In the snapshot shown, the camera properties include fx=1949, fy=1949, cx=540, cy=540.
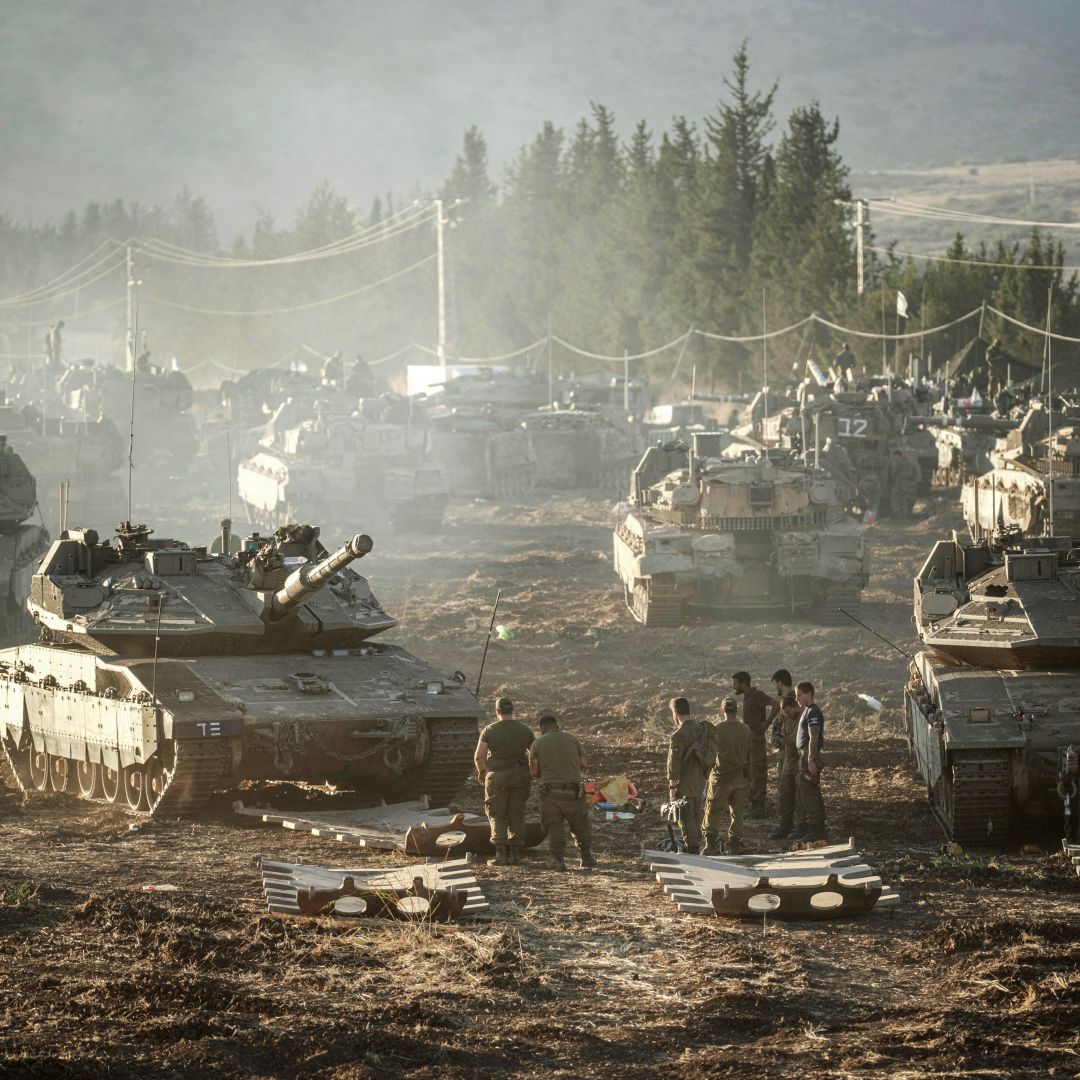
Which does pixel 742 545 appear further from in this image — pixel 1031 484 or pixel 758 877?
pixel 758 877

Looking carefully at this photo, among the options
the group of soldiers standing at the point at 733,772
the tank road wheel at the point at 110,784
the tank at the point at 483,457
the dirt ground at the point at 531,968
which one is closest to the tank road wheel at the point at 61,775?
the dirt ground at the point at 531,968

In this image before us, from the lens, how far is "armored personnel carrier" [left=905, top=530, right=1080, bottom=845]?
1312 centimetres

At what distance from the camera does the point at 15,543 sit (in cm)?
2478

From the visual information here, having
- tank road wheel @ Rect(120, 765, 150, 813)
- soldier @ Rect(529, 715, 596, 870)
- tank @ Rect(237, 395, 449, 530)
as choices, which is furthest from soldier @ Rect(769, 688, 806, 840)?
tank @ Rect(237, 395, 449, 530)

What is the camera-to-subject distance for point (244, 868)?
41.0 feet

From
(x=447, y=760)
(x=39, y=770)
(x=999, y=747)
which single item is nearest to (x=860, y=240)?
(x=39, y=770)

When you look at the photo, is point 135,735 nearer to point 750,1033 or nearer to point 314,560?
point 314,560

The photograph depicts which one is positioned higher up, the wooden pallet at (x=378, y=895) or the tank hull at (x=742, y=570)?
the tank hull at (x=742, y=570)

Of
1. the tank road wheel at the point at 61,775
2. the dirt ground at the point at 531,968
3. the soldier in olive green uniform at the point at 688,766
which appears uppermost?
the soldier in olive green uniform at the point at 688,766

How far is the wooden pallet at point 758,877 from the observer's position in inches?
431

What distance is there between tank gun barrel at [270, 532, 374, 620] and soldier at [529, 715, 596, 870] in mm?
2041

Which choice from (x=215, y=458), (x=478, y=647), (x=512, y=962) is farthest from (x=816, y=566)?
(x=215, y=458)

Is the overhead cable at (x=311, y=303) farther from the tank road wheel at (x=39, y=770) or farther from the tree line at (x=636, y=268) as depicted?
the tank road wheel at (x=39, y=770)

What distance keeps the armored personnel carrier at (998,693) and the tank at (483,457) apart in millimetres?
29180
